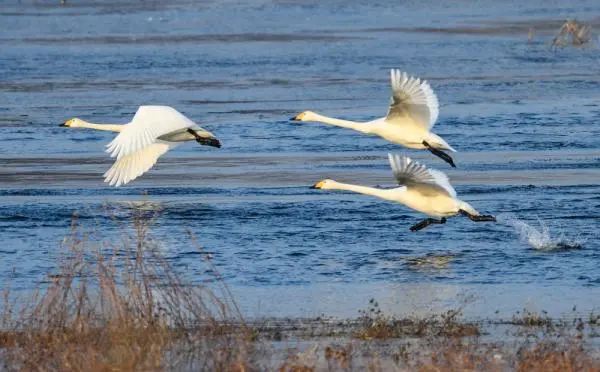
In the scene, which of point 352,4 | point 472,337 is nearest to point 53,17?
point 352,4

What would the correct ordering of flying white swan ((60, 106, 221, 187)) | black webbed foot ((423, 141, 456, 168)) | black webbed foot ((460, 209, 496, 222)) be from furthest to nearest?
black webbed foot ((423, 141, 456, 168)) < flying white swan ((60, 106, 221, 187)) < black webbed foot ((460, 209, 496, 222))

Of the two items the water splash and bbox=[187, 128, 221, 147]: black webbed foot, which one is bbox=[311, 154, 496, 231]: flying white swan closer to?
the water splash

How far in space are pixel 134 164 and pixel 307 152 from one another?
413 cm

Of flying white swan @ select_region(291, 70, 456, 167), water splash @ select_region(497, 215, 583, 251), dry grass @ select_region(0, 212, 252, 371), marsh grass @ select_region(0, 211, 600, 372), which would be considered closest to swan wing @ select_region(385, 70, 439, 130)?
flying white swan @ select_region(291, 70, 456, 167)

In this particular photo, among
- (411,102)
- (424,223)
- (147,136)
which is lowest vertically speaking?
(424,223)

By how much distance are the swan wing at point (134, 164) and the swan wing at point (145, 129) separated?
3.42 ft

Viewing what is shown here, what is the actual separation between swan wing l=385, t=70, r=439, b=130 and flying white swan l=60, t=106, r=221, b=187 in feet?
6.36

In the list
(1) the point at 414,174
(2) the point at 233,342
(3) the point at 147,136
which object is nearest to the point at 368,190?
(1) the point at 414,174

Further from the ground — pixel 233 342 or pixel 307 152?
pixel 233 342

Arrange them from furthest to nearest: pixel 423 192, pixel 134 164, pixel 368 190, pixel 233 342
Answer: pixel 134 164, pixel 368 190, pixel 423 192, pixel 233 342

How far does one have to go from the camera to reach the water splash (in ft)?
37.3

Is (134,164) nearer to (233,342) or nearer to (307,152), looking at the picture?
(307,152)

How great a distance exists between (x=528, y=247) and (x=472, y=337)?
11.1ft

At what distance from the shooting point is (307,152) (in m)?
17.0
